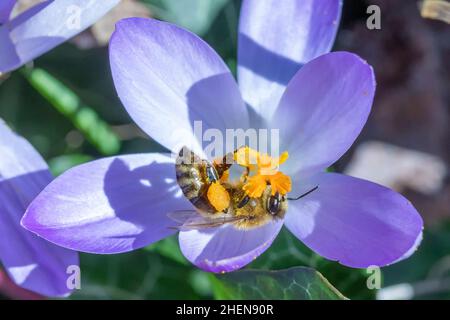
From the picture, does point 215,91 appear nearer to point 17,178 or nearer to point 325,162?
point 325,162

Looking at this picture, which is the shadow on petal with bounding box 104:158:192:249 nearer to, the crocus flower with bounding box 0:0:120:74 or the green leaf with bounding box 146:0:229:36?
the crocus flower with bounding box 0:0:120:74

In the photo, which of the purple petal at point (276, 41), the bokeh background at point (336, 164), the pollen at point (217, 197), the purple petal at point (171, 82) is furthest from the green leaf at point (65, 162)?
the pollen at point (217, 197)

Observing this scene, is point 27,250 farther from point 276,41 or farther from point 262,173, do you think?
point 276,41

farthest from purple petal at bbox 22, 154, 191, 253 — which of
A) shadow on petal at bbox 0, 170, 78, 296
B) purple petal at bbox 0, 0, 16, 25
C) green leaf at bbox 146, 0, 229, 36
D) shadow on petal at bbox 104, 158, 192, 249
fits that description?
green leaf at bbox 146, 0, 229, 36

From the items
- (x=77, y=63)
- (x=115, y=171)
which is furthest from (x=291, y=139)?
(x=77, y=63)

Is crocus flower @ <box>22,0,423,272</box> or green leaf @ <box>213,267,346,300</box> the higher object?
crocus flower @ <box>22,0,423,272</box>

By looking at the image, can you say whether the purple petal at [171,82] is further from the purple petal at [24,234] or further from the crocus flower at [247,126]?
the purple petal at [24,234]
